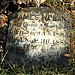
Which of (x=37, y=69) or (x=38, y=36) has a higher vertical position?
(x=38, y=36)

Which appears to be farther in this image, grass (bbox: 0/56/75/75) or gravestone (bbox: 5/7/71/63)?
gravestone (bbox: 5/7/71/63)

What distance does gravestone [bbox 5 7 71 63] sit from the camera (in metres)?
5.00

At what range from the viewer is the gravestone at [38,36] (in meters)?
5.00

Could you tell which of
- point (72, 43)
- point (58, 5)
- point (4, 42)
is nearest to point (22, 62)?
point (4, 42)

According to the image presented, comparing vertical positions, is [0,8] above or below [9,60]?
above

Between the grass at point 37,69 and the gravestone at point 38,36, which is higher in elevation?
the gravestone at point 38,36

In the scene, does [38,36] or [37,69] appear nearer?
[37,69]

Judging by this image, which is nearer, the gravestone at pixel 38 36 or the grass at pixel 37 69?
the grass at pixel 37 69

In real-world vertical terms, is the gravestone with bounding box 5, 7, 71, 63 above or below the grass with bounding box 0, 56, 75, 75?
above

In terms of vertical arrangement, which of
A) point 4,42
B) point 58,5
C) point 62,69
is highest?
point 58,5

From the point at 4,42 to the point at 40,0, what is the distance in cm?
106

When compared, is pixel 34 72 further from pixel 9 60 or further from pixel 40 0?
pixel 40 0

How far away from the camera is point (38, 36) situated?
5059 millimetres

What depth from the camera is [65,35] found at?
5.05 metres
